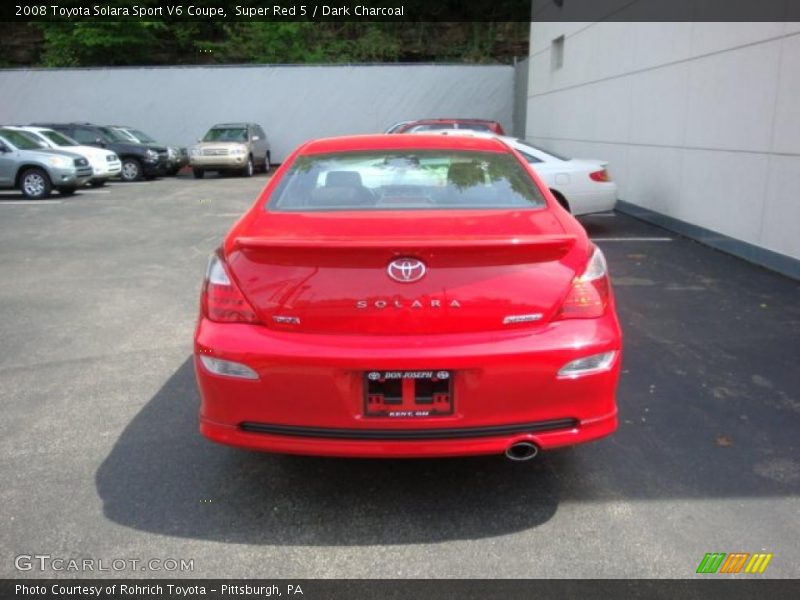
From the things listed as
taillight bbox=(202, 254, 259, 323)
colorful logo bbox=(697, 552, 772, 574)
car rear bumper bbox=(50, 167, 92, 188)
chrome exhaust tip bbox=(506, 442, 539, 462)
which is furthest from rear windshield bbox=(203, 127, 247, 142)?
colorful logo bbox=(697, 552, 772, 574)

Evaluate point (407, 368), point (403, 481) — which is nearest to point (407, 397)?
point (407, 368)

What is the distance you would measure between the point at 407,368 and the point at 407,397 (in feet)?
0.43

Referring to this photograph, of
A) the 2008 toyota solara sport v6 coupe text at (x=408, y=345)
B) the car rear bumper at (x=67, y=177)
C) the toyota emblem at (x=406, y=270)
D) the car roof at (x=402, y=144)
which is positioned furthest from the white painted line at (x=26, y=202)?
the toyota emblem at (x=406, y=270)

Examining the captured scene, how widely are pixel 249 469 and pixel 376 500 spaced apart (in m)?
0.69

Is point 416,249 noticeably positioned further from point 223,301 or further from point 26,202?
point 26,202

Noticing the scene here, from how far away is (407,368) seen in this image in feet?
9.06

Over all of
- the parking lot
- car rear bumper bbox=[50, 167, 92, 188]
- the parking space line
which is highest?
car rear bumper bbox=[50, 167, 92, 188]

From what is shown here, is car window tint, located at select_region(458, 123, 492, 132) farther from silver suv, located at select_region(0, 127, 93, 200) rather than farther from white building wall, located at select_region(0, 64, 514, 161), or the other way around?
white building wall, located at select_region(0, 64, 514, 161)

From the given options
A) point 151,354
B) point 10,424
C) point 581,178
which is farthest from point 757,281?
point 10,424

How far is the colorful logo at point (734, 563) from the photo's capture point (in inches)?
106

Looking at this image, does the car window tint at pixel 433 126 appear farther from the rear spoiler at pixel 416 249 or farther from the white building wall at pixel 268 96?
the white building wall at pixel 268 96

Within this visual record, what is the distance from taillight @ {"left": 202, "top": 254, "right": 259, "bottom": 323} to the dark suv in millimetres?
19746

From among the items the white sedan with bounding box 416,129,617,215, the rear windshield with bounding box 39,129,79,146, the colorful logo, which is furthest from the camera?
the rear windshield with bounding box 39,129,79,146

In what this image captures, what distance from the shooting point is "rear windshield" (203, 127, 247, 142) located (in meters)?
23.0
